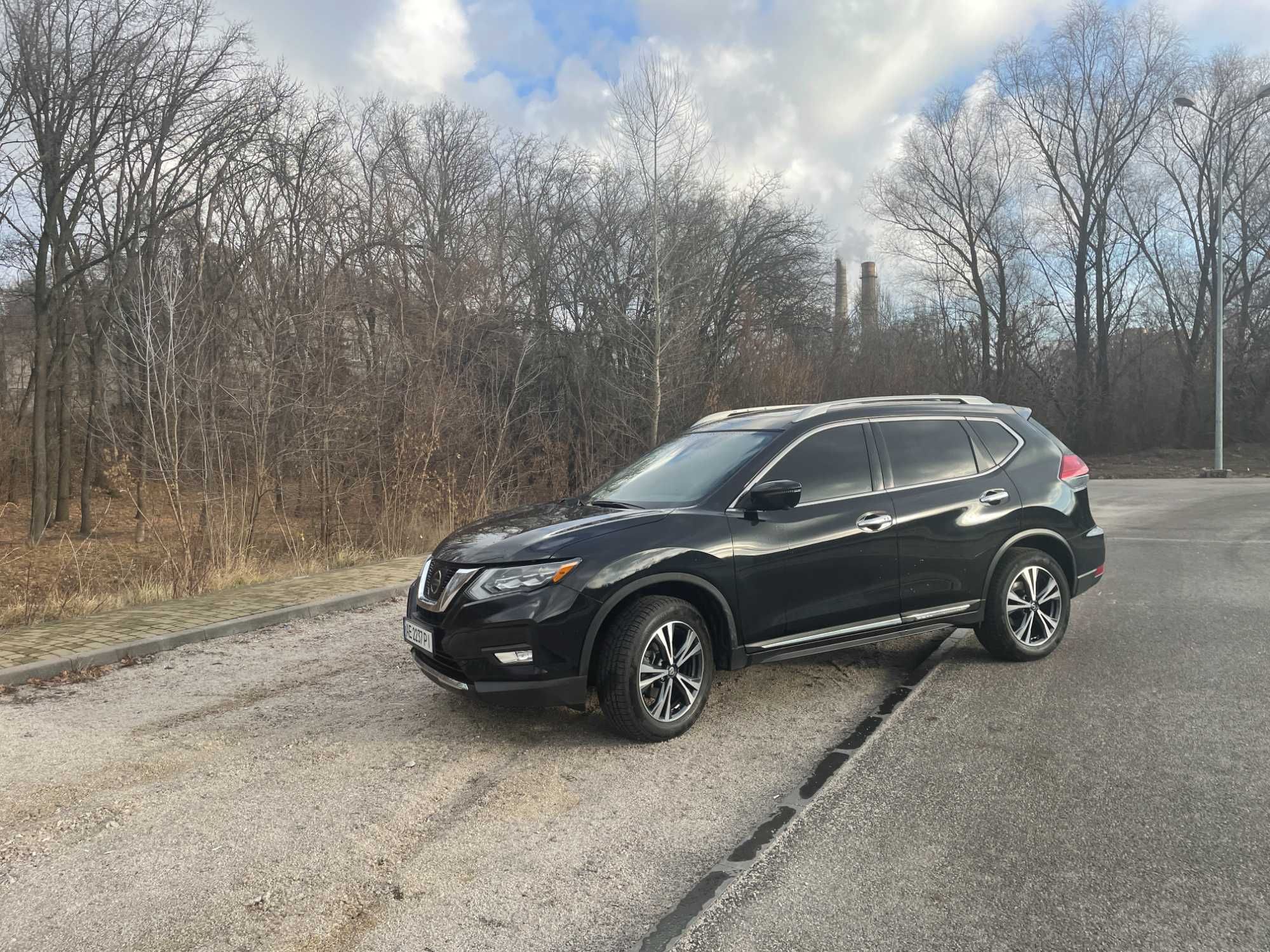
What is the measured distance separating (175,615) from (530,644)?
527 cm

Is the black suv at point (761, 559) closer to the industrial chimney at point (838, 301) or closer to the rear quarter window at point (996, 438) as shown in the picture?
the rear quarter window at point (996, 438)

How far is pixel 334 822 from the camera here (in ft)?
12.0

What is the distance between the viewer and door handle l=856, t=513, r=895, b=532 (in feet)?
17.1

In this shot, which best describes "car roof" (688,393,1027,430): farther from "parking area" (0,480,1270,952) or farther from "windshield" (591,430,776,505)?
"parking area" (0,480,1270,952)

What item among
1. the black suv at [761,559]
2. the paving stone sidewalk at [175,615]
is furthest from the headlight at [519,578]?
the paving stone sidewalk at [175,615]

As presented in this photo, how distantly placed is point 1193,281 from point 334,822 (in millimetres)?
47955

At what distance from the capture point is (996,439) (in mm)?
6074

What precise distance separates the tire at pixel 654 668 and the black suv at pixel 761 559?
0.03 feet

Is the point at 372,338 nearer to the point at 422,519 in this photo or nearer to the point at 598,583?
the point at 422,519

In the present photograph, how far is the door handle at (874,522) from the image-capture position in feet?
17.1

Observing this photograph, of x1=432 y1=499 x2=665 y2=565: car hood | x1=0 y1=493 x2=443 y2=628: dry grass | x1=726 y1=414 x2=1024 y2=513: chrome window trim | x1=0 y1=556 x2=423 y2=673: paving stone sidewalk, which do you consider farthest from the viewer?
x1=0 y1=493 x2=443 y2=628: dry grass

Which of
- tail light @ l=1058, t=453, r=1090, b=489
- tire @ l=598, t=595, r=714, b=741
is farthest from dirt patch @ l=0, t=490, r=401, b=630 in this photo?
tail light @ l=1058, t=453, r=1090, b=489

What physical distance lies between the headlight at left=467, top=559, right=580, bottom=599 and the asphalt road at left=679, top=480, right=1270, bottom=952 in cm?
161

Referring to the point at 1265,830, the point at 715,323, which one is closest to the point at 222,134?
the point at 715,323
